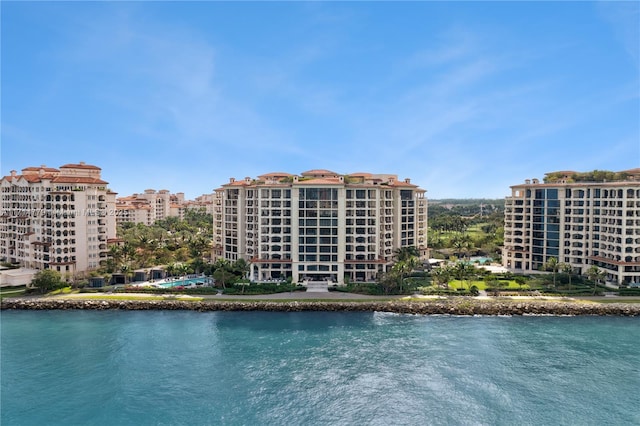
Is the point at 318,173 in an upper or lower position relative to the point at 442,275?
upper

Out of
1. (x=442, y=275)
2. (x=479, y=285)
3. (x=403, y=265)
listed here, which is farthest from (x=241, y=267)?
(x=479, y=285)

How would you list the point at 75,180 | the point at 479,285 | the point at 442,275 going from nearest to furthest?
the point at 442,275, the point at 479,285, the point at 75,180

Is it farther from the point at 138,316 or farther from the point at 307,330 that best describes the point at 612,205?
the point at 138,316

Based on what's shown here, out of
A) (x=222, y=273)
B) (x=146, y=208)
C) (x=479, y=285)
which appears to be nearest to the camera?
(x=222, y=273)

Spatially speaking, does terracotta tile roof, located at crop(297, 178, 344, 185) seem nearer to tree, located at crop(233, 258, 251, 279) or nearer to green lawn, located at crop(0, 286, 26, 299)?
tree, located at crop(233, 258, 251, 279)

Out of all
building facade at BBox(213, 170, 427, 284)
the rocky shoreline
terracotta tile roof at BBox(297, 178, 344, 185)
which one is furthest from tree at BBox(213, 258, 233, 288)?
terracotta tile roof at BBox(297, 178, 344, 185)

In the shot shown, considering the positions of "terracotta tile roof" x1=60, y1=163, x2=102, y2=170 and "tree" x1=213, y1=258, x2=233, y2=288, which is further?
"terracotta tile roof" x1=60, y1=163, x2=102, y2=170

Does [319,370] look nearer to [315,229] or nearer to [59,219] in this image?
[315,229]
